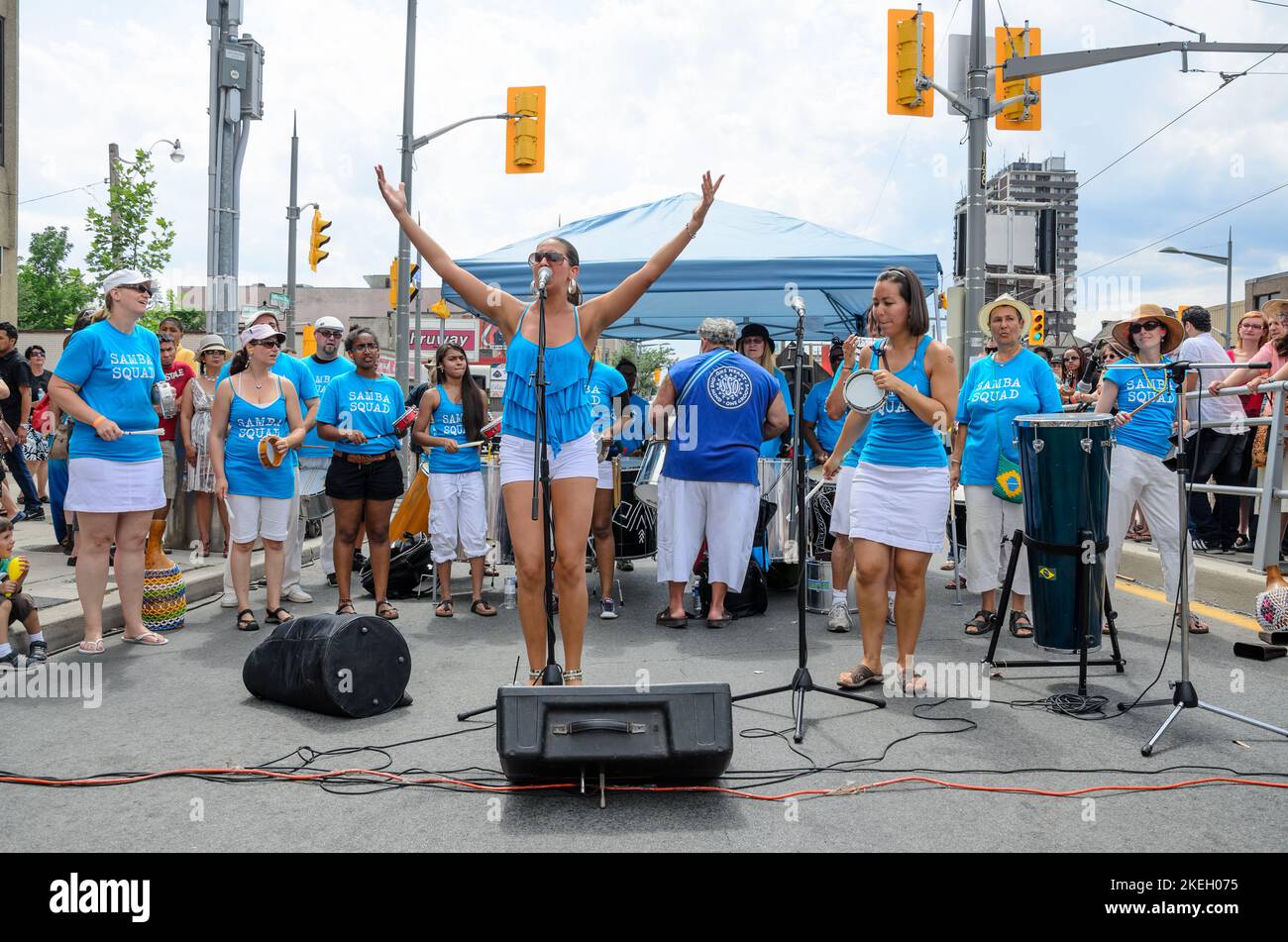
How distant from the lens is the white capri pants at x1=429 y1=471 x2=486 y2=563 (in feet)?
27.3

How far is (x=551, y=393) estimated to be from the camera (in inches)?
192

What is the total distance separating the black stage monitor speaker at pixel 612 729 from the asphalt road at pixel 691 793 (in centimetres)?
19

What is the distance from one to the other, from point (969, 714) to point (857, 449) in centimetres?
253

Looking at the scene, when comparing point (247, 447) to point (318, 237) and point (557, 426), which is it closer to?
point (557, 426)

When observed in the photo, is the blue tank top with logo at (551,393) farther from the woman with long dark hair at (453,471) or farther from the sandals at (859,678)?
the woman with long dark hair at (453,471)

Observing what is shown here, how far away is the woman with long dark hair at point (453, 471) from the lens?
27.1 ft

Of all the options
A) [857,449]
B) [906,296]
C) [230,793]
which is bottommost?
[230,793]

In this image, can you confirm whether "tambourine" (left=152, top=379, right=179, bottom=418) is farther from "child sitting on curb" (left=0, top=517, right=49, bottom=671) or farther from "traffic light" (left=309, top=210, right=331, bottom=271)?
"traffic light" (left=309, top=210, right=331, bottom=271)

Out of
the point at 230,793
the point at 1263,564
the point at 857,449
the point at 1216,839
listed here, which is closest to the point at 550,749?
the point at 230,793

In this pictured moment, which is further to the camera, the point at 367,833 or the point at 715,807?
the point at 715,807

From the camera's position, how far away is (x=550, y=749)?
376cm

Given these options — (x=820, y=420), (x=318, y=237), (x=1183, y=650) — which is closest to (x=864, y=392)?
(x=1183, y=650)

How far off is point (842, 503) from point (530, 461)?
3168 millimetres

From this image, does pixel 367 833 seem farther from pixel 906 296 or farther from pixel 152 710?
pixel 906 296
